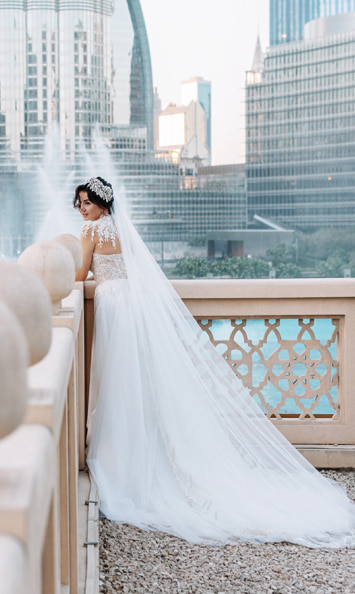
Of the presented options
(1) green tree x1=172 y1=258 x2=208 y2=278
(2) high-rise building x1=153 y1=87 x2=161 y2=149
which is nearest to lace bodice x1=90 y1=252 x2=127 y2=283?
(2) high-rise building x1=153 y1=87 x2=161 y2=149

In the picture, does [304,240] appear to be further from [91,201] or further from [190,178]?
[91,201]

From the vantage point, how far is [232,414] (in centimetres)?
244

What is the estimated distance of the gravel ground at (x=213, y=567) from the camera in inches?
70.3

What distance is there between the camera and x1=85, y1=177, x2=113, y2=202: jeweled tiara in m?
2.69

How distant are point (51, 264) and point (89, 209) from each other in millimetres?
1724

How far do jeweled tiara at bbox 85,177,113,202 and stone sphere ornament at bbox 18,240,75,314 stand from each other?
5.33 ft

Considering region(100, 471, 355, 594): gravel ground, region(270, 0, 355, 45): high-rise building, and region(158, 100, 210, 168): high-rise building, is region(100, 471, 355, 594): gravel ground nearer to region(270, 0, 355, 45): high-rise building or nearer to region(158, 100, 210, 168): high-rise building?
region(158, 100, 210, 168): high-rise building

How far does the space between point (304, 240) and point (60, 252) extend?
33.2 m

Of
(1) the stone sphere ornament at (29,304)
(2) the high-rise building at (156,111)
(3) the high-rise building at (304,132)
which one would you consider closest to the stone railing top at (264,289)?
(1) the stone sphere ornament at (29,304)

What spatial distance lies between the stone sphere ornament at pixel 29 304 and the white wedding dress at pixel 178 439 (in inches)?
64.4

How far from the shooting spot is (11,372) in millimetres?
339

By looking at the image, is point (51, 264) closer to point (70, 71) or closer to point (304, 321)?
point (304, 321)

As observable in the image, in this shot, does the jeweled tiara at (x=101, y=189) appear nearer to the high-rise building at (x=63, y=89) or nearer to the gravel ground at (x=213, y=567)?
the gravel ground at (x=213, y=567)

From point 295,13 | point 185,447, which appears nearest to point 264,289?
point 185,447
